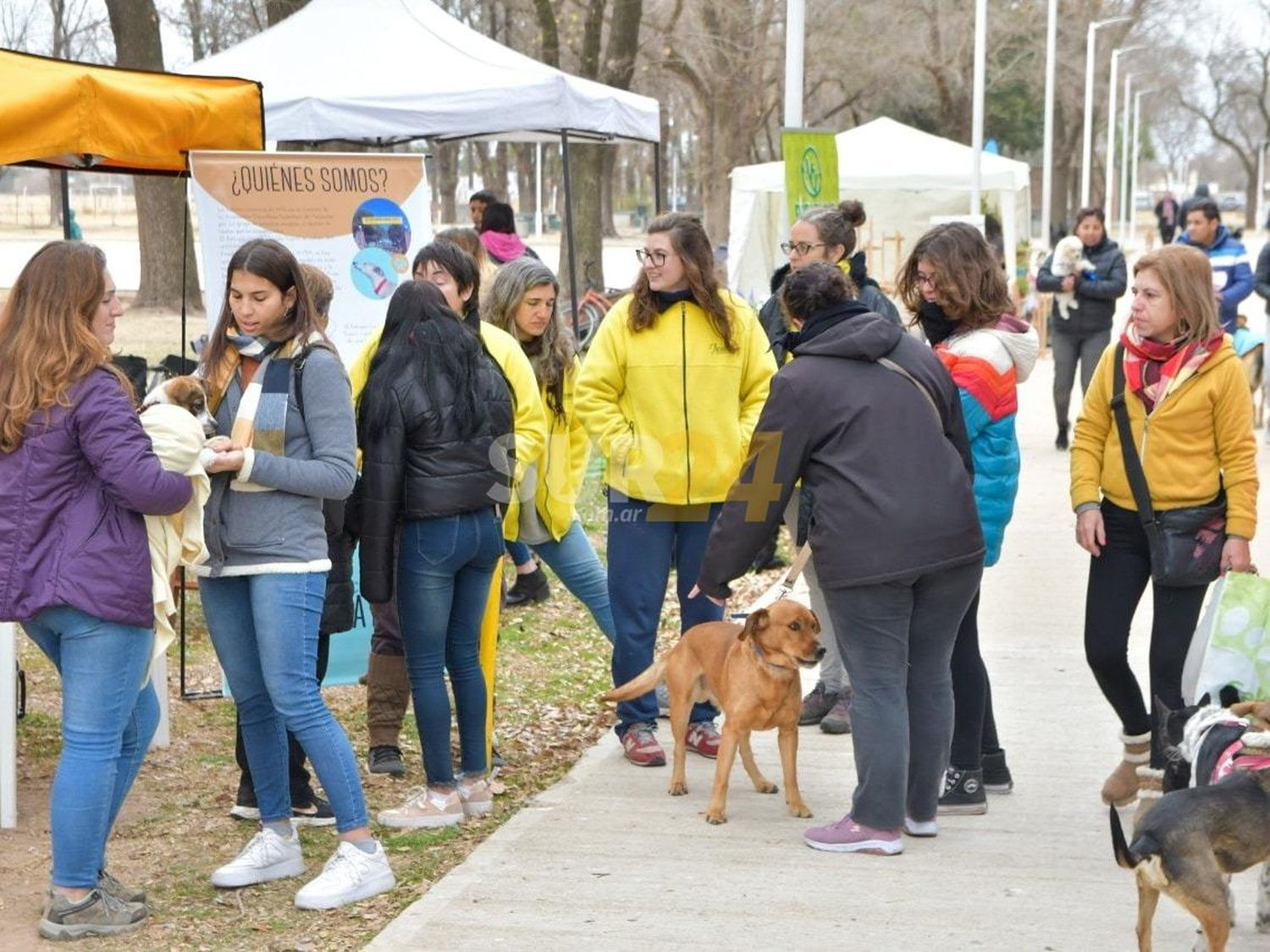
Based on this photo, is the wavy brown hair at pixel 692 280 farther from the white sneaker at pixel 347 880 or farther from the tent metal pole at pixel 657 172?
the tent metal pole at pixel 657 172

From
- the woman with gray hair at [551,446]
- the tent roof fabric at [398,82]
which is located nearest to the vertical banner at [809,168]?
the tent roof fabric at [398,82]

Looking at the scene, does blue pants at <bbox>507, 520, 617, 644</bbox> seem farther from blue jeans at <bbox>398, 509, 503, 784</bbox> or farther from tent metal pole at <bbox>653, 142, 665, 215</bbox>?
tent metal pole at <bbox>653, 142, 665, 215</bbox>

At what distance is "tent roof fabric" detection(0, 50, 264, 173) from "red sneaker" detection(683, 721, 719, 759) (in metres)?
2.94

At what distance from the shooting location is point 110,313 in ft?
14.7

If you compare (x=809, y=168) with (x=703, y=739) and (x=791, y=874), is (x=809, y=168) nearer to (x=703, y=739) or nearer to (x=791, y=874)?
(x=703, y=739)

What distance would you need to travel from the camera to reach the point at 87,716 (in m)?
4.45

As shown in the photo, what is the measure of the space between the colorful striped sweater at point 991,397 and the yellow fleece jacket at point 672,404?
0.83 m

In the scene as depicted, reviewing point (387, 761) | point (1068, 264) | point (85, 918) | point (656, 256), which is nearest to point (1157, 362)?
point (656, 256)

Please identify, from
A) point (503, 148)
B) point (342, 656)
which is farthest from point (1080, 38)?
point (342, 656)

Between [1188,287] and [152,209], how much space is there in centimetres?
1835

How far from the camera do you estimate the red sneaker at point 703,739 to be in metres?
6.36

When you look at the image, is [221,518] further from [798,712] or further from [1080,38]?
[1080,38]

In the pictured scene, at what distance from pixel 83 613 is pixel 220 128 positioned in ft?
9.22

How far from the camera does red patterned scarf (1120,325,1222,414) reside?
5227mm
